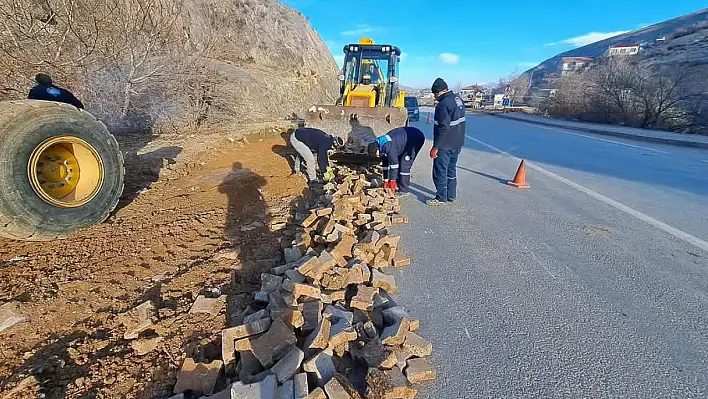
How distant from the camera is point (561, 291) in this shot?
9.82 feet

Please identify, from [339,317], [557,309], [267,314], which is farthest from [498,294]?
[267,314]

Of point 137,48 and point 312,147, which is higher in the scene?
point 137,48

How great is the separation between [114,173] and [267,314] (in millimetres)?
2840

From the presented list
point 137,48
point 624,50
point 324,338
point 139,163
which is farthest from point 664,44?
point 324,338

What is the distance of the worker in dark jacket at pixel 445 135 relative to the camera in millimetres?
5145

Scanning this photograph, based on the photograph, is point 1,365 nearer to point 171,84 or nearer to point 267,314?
point 267,314

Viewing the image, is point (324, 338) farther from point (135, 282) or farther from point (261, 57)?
point (261, 57)

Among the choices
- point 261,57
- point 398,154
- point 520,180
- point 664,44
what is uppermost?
point 664,44

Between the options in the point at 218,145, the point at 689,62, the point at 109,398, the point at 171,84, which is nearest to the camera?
the point at 109,398

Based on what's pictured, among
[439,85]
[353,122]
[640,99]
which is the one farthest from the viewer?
[640,99]

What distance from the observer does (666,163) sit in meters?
9.40

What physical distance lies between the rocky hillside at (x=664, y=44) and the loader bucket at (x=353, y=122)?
123 ft

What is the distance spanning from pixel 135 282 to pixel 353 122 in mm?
6161

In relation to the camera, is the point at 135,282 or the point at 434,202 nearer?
the point at 135,282
